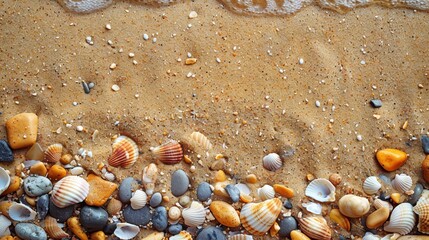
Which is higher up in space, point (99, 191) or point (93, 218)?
point (99, 191)

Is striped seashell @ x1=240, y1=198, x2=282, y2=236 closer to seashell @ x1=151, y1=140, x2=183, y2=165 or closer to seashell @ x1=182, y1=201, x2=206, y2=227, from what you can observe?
seashell @ x1=182, y1=201, x2=206, y2=227

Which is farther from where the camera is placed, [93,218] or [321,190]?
[321,190]

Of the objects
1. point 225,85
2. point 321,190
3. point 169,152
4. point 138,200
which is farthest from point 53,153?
point 321,190

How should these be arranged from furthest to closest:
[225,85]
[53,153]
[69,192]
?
[225,85] → [53,153] → [69,192]

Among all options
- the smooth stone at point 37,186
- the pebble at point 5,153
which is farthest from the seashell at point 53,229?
the pebble at point 5,153

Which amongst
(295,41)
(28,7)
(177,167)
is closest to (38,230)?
(177,167)

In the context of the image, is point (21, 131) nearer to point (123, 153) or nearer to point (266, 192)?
point (123, 153)

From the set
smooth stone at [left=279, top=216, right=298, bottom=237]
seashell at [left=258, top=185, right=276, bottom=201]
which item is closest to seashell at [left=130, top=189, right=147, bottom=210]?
seashell at [left=258, top=185, right=276, bottom=201]
